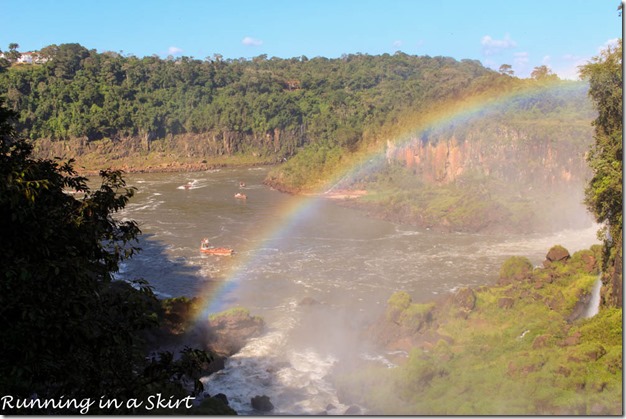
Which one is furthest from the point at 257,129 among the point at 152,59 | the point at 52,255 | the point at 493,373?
the point at 52,255

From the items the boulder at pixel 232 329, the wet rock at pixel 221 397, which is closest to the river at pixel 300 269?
the boulder at pixel 232 329

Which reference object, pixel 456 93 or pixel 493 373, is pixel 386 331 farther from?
pixel 456 93

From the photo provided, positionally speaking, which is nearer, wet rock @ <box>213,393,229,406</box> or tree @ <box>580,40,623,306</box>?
wet rock @ <box>213,393,229,406</box>

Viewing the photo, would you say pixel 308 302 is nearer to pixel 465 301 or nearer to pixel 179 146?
pixel 465 301

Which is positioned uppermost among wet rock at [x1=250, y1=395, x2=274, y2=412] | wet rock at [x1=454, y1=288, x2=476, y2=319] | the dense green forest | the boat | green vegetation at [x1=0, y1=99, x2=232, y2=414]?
the dense green forest

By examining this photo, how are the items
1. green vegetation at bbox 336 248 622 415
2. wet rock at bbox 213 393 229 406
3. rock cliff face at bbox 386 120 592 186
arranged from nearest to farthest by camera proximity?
green vegetation at bbox 336 248 622 415
wet rock at bbox 213 393 229 406
rock cliff face at bbox 386 120 592 186

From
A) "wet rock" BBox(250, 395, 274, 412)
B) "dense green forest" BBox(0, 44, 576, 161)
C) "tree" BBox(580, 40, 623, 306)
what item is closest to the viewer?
"wet rock" BBox(250, 395, 274, 412)

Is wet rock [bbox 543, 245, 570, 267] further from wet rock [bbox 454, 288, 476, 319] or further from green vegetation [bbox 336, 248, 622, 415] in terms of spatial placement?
wet rock [bbox 454, 288, 476, 319]

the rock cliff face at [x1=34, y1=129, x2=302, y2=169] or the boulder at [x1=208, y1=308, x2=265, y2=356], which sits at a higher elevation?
the rock cliff face at [x1=34, y1=129, x2=302, y2=169]

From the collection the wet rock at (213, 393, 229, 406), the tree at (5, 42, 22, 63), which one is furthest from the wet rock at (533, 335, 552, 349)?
the tree at (5, 42, 22, 63)
